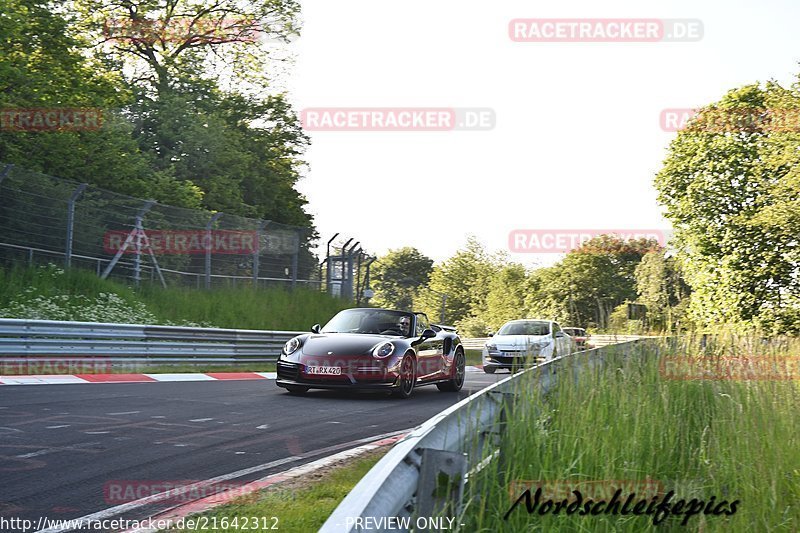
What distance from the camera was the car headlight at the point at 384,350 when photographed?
40.9ft

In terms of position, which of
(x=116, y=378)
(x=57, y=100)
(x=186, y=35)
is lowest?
(x=116, y=378)

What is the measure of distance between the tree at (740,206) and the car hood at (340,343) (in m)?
21.4

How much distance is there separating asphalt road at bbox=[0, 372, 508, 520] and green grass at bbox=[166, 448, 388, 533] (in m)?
0.48

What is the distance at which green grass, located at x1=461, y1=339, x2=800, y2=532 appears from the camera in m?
3.72

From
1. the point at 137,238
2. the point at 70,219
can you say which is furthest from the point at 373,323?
the point at 137,238

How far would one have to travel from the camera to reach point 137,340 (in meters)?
16.8

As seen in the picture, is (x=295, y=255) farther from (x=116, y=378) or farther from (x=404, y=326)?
(x=404, y=326)

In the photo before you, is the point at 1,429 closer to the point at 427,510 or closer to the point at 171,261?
the point at 427,510

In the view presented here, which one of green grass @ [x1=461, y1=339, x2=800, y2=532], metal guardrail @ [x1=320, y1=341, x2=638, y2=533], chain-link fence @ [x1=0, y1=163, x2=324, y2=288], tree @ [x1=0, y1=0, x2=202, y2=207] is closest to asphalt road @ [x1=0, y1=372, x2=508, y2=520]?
green grass @ [x1=461, y1=339, x2=800, y2=532]

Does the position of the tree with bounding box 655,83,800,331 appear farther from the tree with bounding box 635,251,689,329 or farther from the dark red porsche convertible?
the tree with bounding box 635,251,689,329

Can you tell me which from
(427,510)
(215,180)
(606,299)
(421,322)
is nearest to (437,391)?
(421,322)

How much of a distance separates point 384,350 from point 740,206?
27.2 metres

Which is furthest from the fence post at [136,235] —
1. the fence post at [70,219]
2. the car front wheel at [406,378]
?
the car front wheel at [406,378]

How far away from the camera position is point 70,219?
18516 millimetres
